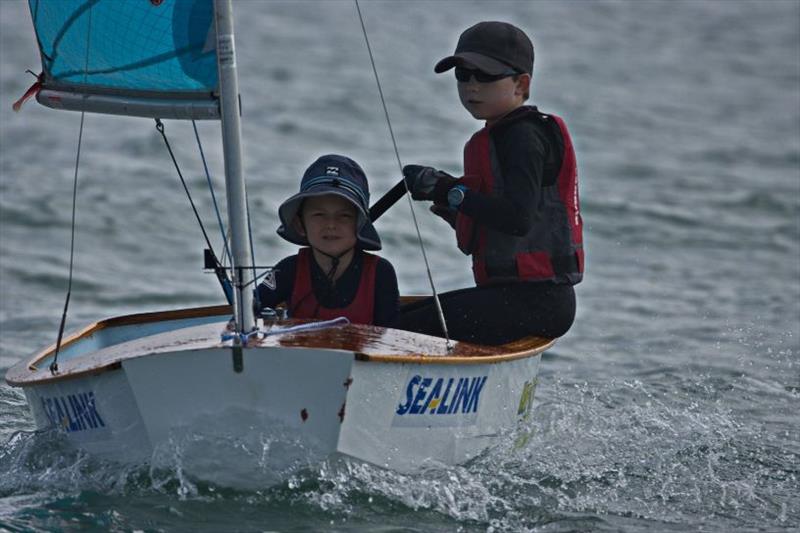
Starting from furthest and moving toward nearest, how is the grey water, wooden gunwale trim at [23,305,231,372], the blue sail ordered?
1. wooden gunwale trim at [23,305,231,372]
2. the blue sail
3. the grey water

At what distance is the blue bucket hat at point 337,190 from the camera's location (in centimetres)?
457

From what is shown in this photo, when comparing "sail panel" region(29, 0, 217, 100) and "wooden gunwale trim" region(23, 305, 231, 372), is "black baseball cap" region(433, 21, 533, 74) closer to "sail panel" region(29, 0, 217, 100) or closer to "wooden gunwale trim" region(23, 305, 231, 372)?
"sail panel" region(29, 0, 217, 100)

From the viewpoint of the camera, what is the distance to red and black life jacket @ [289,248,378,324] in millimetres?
4715

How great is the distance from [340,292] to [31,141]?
9618 millimetres

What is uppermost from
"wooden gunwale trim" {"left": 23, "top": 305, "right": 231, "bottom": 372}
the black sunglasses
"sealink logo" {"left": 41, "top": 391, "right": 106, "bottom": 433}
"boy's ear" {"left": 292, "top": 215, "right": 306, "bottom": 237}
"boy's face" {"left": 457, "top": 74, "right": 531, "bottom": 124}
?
the black sunglasses

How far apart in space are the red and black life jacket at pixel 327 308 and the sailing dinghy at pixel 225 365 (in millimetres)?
466

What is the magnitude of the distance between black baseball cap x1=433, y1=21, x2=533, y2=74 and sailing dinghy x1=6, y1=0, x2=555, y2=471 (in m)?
0.88

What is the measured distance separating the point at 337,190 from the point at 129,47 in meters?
0.83

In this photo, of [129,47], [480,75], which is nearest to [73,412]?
[129,47]

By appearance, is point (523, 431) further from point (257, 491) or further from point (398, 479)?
point (257, 491)

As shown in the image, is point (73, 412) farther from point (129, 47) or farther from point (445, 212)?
point (445, 212)

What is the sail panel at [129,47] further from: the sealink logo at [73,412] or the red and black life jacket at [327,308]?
the sealink logo at [73,412]

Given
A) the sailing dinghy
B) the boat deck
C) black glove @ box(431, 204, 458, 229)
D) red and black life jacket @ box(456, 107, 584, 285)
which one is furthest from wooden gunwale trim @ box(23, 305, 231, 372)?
red and black life jacket @ box(456, 107, 584, 285)

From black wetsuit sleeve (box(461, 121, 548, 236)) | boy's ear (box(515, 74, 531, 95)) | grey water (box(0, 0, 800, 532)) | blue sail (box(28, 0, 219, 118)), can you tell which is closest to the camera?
grey water (box(0, 0, 800, 532))
